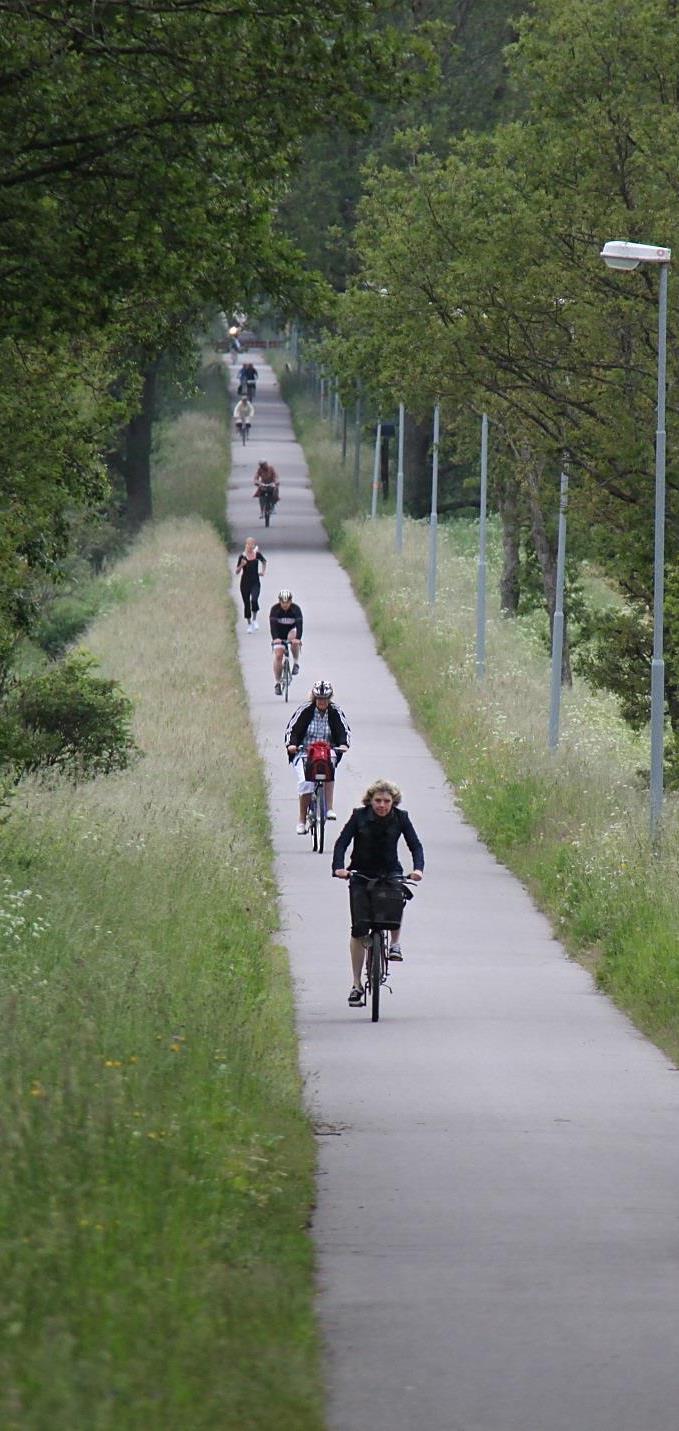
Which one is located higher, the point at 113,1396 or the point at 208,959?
the point at 113,1396

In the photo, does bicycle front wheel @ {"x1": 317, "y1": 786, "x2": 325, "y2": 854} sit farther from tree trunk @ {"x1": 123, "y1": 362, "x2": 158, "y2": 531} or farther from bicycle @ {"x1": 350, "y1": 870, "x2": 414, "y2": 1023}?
tree trunk @ {"x1": 123, "y1": 362, "x2": 158, "y2": 531}

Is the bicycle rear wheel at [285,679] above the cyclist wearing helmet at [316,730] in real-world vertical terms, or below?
below

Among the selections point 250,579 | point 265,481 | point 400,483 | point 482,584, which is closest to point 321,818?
point 482,584

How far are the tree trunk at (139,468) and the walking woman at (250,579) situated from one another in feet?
56.4

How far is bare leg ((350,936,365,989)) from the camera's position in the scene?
53.2 feet

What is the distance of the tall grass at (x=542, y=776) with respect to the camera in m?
17.8

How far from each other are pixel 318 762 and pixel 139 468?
134 ft

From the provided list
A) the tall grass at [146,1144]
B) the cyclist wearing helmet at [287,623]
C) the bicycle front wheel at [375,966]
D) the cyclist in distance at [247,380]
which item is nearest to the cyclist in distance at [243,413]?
the cyclist in distance at [247,380]

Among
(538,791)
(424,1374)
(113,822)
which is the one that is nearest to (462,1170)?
(424,1374)

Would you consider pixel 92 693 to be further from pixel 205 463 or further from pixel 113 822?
pixel 205 463

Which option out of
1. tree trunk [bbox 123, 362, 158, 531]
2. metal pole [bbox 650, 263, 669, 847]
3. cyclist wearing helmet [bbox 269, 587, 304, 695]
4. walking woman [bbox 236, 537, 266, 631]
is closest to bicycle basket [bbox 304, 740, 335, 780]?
metal pole [bbox 650, 263, 669, 847]

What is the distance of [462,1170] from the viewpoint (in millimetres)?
10758

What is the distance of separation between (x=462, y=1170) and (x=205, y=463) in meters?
71.8

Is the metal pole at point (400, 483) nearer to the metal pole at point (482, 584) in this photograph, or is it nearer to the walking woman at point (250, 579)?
the walking woman at point (250, 579)
